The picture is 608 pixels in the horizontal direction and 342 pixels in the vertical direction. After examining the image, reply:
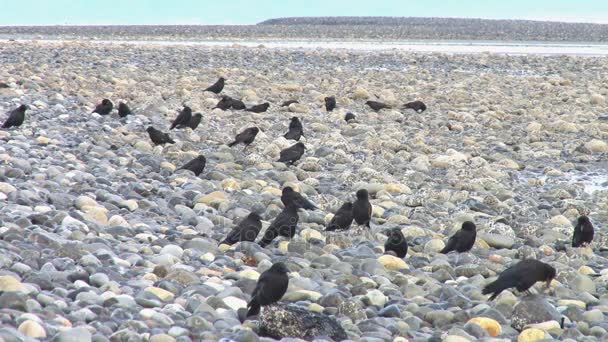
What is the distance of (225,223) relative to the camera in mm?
8289

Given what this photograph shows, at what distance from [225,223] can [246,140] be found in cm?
400

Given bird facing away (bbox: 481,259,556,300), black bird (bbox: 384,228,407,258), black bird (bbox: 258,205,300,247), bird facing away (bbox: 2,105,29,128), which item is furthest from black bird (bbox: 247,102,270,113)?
bird facing away (bbox: 481,259,556,300)

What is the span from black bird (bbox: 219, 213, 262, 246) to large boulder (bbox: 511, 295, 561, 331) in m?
2.46

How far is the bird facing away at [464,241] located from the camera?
7.62 meters

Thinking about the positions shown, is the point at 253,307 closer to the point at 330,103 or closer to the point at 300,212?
the point at 300,212

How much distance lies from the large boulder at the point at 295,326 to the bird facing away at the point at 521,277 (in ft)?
4.64

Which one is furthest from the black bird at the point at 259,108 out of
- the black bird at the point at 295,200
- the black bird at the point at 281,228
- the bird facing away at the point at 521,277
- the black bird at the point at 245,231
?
the bird facing away at the point at 521,277

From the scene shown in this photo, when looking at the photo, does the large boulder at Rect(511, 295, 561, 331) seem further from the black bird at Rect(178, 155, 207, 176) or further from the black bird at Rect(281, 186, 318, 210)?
the black bird at Rect(178, 155, 207, 176)

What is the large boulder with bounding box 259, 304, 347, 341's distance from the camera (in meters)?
5.26

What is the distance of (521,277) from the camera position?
20.6ft

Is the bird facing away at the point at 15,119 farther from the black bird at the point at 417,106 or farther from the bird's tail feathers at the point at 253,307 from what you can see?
the black bird at the point at 417,106

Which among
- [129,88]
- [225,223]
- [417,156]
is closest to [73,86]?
[129,88]

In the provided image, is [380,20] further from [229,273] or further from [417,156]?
[229,273]

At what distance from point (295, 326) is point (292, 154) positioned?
6234 millimetres
